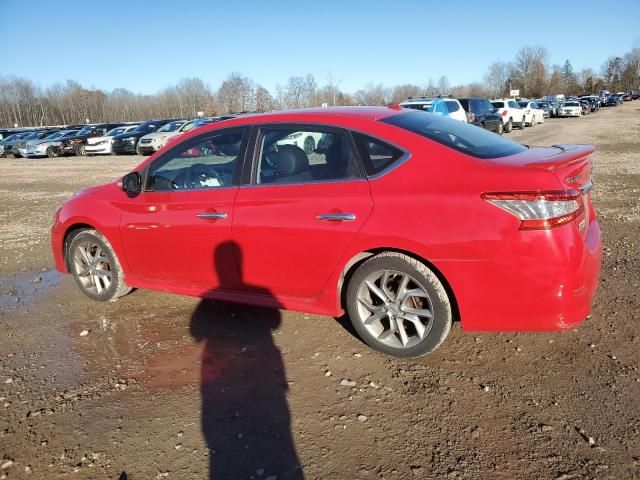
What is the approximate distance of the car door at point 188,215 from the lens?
383 centimetres

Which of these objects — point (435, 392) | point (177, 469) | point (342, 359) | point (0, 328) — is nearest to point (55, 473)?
point (177, 469)

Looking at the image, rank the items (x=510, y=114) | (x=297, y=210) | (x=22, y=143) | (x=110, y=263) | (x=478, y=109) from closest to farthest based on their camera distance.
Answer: (x=297, y=210) < (x=110, y=263) < (x=478, y=109) < (x=510, y=114) < (x=22, y=143)

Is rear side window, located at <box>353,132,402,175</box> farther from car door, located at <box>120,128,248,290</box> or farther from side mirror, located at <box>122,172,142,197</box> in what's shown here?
side mirror, located at <box>122,172,142,197</box>

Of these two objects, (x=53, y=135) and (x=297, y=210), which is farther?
(x=53, y=135)

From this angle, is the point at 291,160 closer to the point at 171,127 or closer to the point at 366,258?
the point at 366,258

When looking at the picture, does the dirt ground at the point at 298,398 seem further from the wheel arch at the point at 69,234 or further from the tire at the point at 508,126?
the tire at the point at 508,126

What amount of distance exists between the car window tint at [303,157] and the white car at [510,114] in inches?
969

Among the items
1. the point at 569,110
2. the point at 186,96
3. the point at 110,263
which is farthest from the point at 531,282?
the point at 186,96

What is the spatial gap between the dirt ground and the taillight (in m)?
1.03

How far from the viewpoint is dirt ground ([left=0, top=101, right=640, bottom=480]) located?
2.49m

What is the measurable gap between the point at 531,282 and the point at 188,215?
2566 millimetres

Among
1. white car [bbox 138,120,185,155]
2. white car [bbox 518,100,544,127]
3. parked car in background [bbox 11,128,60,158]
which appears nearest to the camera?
white car [bbox 138,120,185,155]

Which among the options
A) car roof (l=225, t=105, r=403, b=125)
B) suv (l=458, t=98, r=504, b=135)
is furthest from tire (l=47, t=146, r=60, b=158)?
car roof (l=225, t=105, r=403, b=125)

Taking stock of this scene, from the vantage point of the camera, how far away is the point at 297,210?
136 inches
